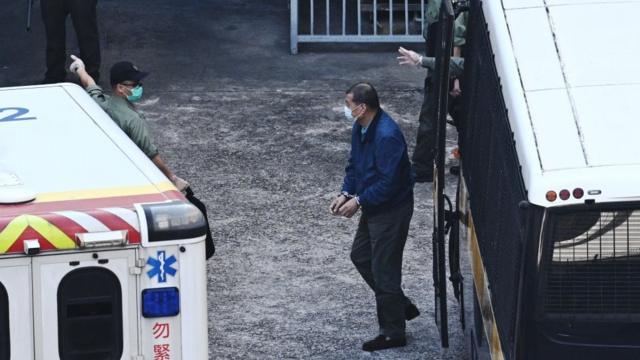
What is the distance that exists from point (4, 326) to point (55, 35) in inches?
375

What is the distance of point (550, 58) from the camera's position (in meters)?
7.04

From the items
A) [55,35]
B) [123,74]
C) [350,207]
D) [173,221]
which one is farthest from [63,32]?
[173,221]

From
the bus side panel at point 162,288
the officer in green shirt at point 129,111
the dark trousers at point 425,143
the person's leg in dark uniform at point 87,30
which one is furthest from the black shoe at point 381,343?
the person's leg in dark uniform at point 87,30

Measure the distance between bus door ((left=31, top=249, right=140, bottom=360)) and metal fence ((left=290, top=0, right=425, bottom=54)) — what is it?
1082cm

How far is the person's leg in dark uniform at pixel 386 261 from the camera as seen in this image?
9.21m

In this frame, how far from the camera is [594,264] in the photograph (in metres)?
6.30

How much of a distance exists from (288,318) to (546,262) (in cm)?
410

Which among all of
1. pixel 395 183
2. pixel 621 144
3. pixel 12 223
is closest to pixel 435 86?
pixel 395 183

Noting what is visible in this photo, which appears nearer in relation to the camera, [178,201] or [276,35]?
[178,201]

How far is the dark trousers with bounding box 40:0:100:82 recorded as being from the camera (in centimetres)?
1526

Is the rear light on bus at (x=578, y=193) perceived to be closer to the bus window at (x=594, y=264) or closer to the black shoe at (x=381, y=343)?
the bus window at (x=594, y=264)

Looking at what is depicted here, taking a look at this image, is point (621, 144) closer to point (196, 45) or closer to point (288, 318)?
point (288, 318)

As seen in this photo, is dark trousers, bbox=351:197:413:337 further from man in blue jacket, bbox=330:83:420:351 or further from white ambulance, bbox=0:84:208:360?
white ambulance, bbox=0:84:208:360

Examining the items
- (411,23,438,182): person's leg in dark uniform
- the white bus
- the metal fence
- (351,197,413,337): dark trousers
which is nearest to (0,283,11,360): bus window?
the white bus
